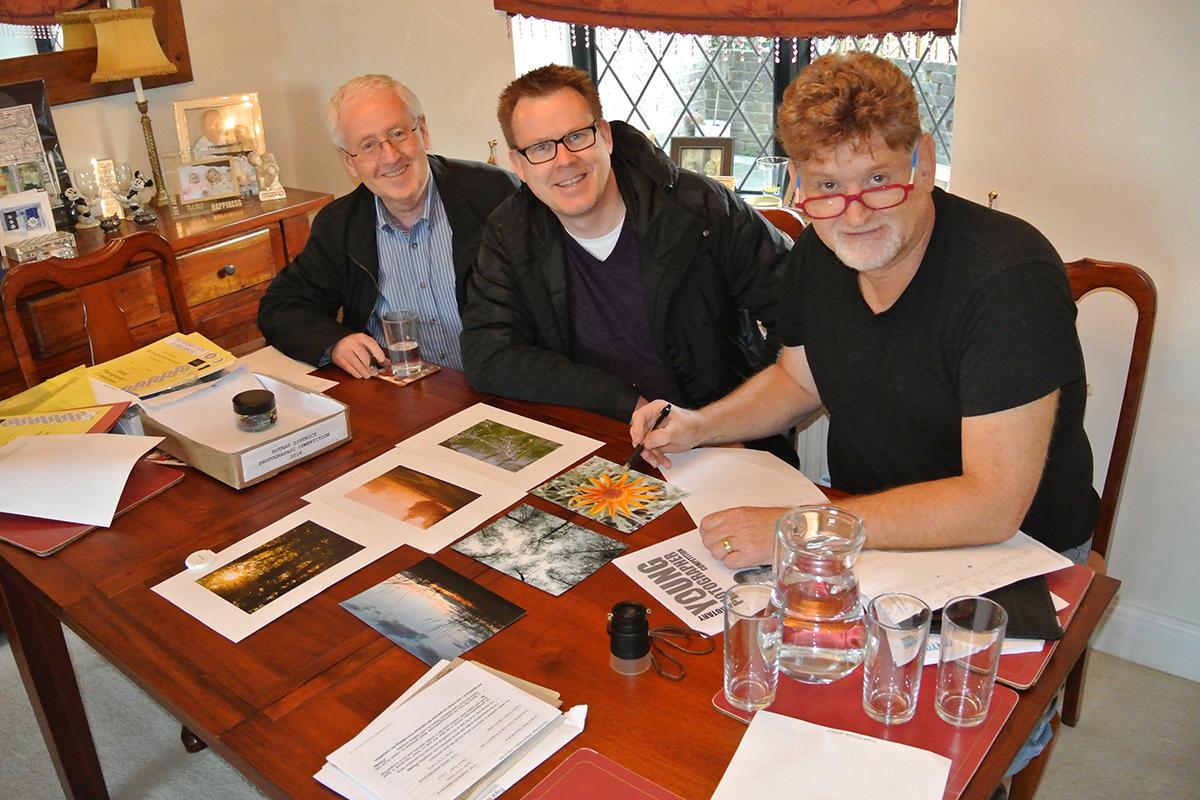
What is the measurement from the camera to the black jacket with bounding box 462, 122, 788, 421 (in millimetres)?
2027

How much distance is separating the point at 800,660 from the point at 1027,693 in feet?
0.81

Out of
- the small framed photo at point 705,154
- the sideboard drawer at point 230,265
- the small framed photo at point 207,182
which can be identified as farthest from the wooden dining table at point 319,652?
the small framed photo at point 207,182

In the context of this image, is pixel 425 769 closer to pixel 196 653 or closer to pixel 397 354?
pixel 196 653

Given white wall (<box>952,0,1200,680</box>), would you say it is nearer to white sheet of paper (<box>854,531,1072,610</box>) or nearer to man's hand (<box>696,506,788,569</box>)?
white sheet of paper (<box>854,531,1072,610</box>)

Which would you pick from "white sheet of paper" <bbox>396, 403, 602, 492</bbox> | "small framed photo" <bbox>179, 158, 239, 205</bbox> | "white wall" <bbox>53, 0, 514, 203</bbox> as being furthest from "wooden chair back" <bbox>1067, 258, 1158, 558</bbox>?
"small framed photo" <bbox>179, 158, 239, 205</bbox>

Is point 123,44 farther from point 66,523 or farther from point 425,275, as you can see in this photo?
point 66,523

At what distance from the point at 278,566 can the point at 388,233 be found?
1152 millimetres

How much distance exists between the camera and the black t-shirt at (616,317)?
6.85 feet

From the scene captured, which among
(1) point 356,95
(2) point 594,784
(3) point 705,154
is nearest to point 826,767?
(2) point 594,784

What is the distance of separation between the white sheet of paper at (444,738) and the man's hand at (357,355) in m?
1.01

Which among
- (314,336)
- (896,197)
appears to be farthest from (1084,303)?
(314,336)

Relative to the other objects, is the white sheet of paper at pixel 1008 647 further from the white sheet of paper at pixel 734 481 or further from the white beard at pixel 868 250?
the white beard at pixel 868 250

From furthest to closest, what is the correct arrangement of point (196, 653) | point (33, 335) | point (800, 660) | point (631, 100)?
1. point (631, 100)
2. point (33, 335)
3. point (196, 653)
4. point (800, 660)

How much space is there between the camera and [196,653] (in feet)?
4.26
